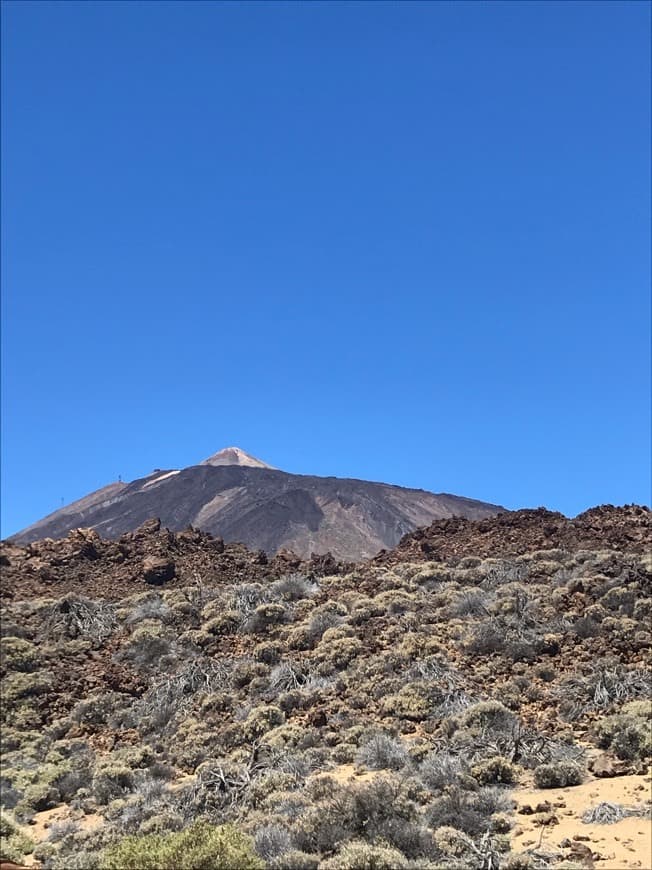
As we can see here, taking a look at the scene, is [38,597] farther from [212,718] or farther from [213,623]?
[212,718]

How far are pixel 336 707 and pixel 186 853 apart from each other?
795 centimetres

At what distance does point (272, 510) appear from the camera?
8362cm

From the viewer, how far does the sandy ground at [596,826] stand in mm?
7672

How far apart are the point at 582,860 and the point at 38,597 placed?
1935 cm

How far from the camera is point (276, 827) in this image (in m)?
8.64

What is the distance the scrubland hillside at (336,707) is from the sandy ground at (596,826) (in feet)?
0.10

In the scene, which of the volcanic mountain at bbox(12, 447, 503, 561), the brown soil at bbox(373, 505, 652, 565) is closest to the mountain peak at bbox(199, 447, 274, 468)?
the volcanic mountain at bbox(12, 447, 503, 561)

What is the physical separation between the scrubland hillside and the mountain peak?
357 feet

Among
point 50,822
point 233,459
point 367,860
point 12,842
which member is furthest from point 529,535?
point 233,459

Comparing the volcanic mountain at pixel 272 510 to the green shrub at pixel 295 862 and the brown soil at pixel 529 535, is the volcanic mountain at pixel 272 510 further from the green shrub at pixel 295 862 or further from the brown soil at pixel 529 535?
the green shrub at pixel 295 862

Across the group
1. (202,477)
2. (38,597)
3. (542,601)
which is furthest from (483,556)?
(202,477)

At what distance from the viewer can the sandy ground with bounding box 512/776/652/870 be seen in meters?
7.67

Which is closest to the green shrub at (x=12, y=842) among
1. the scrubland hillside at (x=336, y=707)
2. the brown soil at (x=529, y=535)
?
the scrubland hillside at (x=336, y=707)

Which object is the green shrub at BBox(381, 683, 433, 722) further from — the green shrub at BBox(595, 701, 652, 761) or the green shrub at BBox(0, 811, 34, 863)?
the green shrub at BBox(0, 811, 34, 863)
